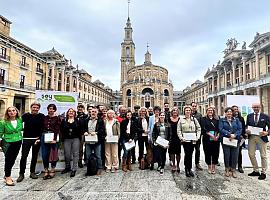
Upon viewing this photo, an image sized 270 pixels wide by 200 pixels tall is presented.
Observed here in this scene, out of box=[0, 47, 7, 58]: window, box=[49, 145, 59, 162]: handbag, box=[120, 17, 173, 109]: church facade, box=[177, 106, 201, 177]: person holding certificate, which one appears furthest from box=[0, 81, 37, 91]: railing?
box=[120, 17, 173, 109]: church facade

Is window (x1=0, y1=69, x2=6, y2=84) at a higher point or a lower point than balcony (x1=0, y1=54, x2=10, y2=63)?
lower

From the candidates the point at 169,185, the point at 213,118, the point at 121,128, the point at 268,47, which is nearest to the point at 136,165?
the point at 121,128

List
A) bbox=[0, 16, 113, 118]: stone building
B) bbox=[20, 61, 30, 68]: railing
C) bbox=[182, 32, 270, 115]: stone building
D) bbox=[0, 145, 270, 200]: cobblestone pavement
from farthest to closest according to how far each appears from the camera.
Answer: bbox=[20, 61, 30, 68]: railing < bbox=[0, 16, 113, 118]: stone building < bbox=[182, 32, 270, 115]: stone building < bbox=[0, 145, 270, 200]: cobblestone pavement

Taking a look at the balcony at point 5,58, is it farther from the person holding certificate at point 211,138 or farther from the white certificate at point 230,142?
the white certificate at point 230,142

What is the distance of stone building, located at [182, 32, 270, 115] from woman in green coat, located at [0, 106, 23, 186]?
75.9 ft

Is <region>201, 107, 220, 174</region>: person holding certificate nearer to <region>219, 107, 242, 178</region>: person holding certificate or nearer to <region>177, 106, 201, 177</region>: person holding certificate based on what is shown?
<region>219, 107, 242, 178</region>: person holding certificate

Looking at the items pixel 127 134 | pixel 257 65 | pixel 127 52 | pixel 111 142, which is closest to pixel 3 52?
pixel 111 142

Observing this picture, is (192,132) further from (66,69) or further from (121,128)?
(66,69)

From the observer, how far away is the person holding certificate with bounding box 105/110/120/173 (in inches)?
223

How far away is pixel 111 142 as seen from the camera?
5.72 meters

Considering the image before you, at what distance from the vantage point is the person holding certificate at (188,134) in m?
5.29

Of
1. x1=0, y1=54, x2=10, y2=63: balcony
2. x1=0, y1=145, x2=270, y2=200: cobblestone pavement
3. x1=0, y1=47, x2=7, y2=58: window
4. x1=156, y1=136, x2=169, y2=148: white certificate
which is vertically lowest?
x1=0, y1=145, x2=270, y2=200: cobblestone pavement

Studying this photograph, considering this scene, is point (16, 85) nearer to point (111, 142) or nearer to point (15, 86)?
point (15, 86)

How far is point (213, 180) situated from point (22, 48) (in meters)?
29.6
